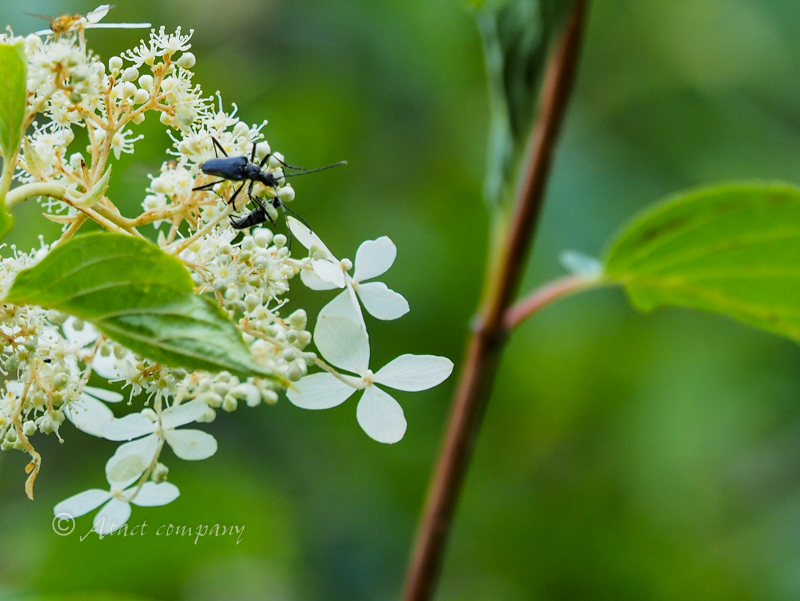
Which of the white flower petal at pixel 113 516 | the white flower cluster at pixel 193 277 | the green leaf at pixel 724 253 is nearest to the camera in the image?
the white flower cluster at pixel 193 277

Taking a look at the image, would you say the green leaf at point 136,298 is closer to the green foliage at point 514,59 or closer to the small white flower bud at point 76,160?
the small white flower bud at point 76,160

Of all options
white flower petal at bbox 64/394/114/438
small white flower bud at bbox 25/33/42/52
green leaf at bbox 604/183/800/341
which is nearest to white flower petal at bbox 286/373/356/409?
white flower petal at bbox 64/394/114/438

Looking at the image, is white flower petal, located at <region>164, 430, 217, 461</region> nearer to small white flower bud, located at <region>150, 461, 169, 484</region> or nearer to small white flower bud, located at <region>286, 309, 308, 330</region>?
small white flower bud, located at <region>150, 461, 169, 484</region>

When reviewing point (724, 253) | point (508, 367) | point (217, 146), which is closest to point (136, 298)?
point (217, 146)

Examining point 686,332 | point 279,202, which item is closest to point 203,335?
point 279,202

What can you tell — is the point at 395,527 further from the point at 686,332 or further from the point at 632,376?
the point at 686,332

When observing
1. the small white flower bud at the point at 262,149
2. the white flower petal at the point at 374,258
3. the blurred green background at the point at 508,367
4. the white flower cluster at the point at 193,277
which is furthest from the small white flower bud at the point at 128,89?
the blurred green background at the point at 508,367
